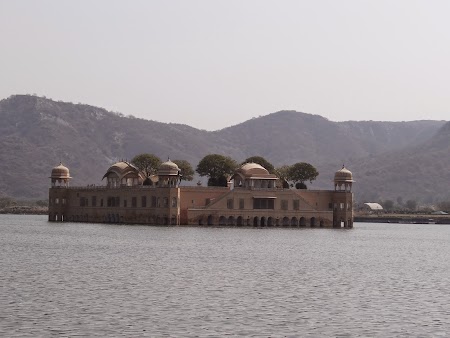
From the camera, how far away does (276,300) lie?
37938mm

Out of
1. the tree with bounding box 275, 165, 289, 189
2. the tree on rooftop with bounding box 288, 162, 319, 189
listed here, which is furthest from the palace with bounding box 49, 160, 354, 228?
the tree on rooftop with bounding box 288, 162, 319, 189

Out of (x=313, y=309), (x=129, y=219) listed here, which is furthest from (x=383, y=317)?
(x=129, y=219)

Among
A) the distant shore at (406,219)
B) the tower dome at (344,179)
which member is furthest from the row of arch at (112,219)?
the distant shore at (406,219)

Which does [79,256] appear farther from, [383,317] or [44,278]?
[383,317]

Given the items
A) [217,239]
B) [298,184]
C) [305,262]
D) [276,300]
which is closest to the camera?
[276,300]

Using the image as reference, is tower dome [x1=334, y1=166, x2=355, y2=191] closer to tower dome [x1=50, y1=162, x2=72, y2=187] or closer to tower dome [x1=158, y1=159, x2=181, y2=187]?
tower dome [x1=158, y1=159, x2=181, y2=187]

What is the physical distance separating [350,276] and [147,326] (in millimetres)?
20018

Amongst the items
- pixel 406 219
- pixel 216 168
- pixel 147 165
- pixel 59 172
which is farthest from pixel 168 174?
pixel 406 219

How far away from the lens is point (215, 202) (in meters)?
114

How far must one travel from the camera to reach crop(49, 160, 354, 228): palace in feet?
373

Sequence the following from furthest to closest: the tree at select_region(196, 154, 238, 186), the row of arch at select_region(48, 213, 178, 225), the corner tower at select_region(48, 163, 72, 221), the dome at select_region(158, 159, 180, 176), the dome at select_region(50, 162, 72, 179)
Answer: the dome at select_region(50, 162, 72, 179) < the corner tower at select_region(48, 163, 72, 221) < the tree at select_region(196, 154, 238, 186) < the dome at select_region(158, 159, 180, 176) < the row of arch at select_region(48, 213, 178, 225)

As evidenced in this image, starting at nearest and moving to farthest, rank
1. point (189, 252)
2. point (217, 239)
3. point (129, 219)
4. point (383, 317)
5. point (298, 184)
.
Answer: point (383, 317) → point (189, 252) → point (217, 239) → point (129, 219) → point (298, 184)

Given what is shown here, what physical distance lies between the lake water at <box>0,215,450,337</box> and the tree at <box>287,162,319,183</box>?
215ft

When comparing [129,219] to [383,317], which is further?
[129,219]
